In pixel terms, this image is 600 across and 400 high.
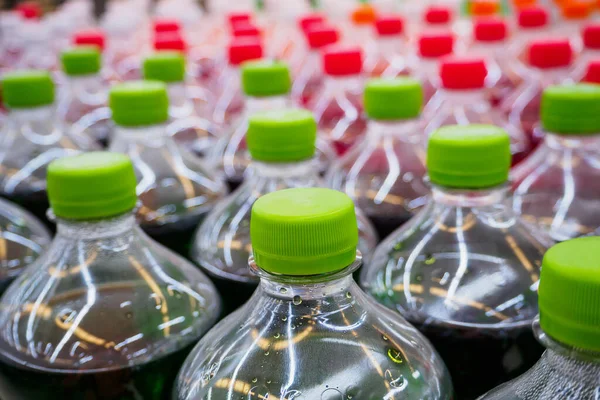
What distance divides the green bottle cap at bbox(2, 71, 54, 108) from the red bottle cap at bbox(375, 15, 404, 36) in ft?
2.96

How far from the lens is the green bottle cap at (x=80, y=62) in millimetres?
1589

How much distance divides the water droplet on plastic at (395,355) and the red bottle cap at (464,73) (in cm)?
66

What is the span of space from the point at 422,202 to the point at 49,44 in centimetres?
207

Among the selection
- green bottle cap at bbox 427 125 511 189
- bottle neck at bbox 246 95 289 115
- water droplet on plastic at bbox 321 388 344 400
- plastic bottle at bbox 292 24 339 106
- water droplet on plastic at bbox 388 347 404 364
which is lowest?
plastic bottle at bbox 292 24 339 106

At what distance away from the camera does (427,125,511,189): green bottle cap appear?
74cm

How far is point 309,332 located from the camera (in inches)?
25.0

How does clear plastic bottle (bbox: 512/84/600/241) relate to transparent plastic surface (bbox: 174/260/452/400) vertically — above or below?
below

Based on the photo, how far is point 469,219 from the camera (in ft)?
2.81

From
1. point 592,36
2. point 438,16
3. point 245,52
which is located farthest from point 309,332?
point 438,16

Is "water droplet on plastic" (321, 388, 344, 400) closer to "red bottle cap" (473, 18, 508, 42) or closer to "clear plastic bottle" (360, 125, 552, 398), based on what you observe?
"clear plastic bottle" (360, 125, 552, 398)

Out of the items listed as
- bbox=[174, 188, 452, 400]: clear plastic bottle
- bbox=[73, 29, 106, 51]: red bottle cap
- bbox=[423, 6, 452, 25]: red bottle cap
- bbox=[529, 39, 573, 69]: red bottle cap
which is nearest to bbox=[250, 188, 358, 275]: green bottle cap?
bbox=[174, 188, 452, 400]: clear plastic bottle

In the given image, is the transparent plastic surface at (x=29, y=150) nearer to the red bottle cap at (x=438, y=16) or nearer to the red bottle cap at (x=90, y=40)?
the red bottle cap at (x=90, y=40)

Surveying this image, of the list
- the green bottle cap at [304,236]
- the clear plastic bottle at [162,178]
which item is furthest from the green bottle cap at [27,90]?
the green bottle cap at [304,236]

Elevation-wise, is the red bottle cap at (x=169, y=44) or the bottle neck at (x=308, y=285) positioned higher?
the bottle neck at (x=308, y=285)
